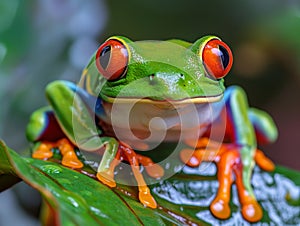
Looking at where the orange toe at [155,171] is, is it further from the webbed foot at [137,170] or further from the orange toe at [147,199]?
the orange toe at [147,199]

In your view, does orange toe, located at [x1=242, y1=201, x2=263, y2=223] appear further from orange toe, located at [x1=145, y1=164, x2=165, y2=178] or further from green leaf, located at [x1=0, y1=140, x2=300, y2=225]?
orange toe, located at [x1=145, y1=164, x2=165, y2=178]

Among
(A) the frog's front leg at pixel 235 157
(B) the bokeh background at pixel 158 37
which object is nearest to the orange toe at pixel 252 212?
(A) the frog's front leg at pixel 235 157

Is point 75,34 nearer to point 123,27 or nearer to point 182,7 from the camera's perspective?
point 123,27

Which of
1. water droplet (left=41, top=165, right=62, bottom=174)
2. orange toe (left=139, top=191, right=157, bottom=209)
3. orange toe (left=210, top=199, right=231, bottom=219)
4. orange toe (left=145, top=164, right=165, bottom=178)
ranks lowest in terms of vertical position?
orange toe (left=210, top=199, right=231, bottom=219)

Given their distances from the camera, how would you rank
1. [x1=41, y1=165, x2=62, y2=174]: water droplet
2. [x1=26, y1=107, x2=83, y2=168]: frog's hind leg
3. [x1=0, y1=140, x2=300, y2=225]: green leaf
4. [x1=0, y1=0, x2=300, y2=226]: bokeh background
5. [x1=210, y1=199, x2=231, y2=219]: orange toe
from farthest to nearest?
[x1=0, y1=0, x2=300, y2=226]: bokeh background < [x1=26, y1=107, x2=83, y2=168]: frog's hind leg < [x1=210, y1=199, x2=231, y2=219]: orange toe < [x1=41, y1=165, x2=62, y2=174]: water droplet < [x1=0, y1=140, x2=300, y2=225]: green leaf

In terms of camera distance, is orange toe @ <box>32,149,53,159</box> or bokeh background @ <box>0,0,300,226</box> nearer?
orange toe @ <box>32,149,53,159</box>

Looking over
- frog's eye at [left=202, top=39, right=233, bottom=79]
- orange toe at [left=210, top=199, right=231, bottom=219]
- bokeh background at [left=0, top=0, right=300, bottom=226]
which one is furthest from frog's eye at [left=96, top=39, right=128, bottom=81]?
bokeh background at [left=0, top=0, right=300, bottom=226]

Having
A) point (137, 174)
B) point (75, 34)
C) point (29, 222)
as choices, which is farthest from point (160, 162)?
point (75, 34)
